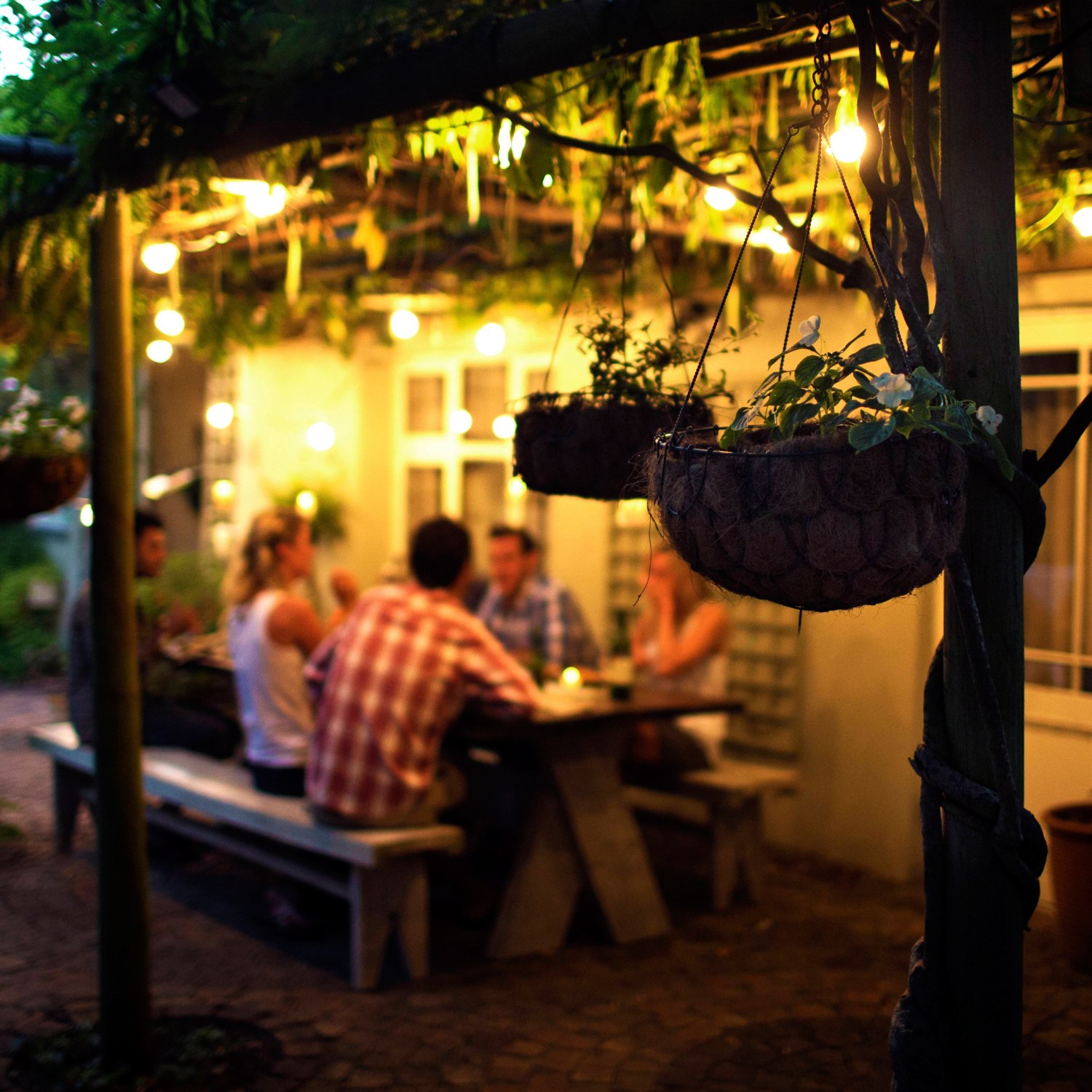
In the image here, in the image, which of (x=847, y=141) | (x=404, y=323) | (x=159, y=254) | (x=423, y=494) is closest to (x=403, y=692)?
(x=847, y=141)

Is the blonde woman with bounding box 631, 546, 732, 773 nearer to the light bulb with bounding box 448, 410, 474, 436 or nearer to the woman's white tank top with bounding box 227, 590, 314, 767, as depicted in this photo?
the woman's white tank top with bounding box 227, 590, 314, 767

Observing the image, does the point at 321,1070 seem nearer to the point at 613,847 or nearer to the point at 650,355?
the point at 613,847

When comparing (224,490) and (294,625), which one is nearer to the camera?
(294,625)

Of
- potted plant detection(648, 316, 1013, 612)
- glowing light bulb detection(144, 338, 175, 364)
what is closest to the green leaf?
potted plant detection(648, 316, 1013, 612)

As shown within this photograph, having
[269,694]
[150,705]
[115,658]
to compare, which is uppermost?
[115,658]

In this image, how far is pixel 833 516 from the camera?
179 centimetres

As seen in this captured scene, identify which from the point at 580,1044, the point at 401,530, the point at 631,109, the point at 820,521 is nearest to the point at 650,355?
the point at 631,109

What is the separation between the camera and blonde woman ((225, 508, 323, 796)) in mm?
5223

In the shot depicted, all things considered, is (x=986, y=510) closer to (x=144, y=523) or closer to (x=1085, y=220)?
(x=1085, y=220)

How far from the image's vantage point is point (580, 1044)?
4086mm

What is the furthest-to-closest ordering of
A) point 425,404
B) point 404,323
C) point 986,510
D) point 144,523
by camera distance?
point 425,404
point 404,323
point 144,523
point 986,510

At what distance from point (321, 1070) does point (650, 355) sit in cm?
242

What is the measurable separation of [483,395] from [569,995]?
5.27 m

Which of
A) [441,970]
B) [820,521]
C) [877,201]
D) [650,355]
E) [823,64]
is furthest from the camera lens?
[441,970]
